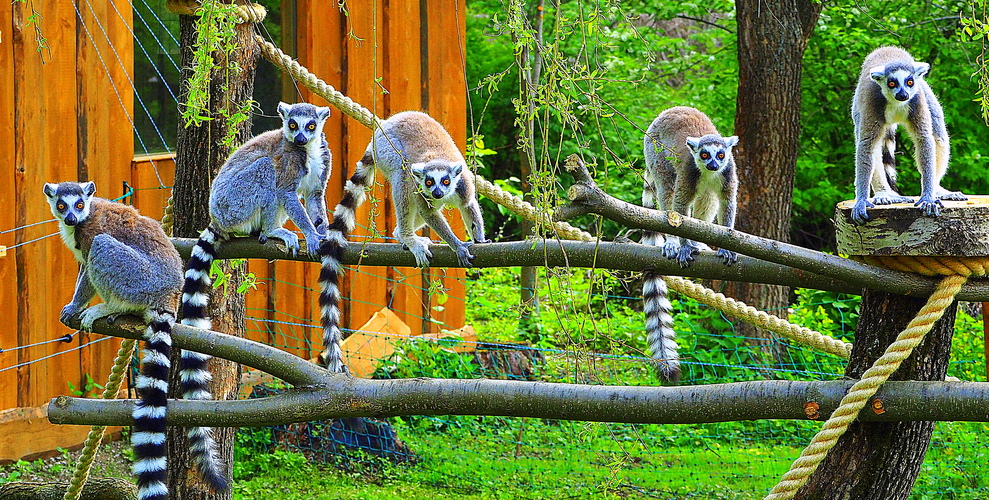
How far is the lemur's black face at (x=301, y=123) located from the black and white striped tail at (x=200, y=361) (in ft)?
3.20

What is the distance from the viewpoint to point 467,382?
3018 millimetres

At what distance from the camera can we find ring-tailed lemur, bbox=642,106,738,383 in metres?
4.61

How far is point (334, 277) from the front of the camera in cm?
427

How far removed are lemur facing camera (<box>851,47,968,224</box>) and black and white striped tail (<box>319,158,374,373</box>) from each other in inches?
86.7

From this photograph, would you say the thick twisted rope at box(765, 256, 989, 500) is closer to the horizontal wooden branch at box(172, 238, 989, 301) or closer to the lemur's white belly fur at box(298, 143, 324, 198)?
the horizontal wooden branch at box(172, 238, 989, 301)

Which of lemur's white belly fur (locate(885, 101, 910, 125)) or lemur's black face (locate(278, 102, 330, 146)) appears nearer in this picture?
lemur's white belly fur (locate(885, 101, 910, 125))

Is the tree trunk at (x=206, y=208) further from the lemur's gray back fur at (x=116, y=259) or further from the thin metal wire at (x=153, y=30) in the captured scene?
the thin metal wire at (x=153, y=30)

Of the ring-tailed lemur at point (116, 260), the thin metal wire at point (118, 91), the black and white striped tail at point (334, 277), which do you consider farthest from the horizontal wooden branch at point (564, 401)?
the thin metal wire at point (118, 91)

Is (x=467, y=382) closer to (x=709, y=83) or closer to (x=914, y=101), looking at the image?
(x=914, y=101)

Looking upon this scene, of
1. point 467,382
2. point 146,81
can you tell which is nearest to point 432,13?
point 146,81

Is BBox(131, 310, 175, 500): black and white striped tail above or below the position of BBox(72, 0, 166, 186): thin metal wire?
below

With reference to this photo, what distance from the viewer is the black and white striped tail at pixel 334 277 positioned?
13.2ft

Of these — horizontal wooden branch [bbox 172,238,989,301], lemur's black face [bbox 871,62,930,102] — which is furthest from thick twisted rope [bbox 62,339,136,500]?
lemur's black face [bbox 871,62,930,102]

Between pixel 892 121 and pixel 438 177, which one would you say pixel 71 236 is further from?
pixel 892 121
